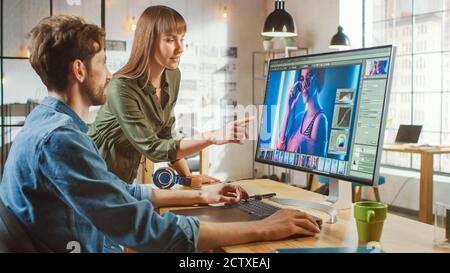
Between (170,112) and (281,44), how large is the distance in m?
4.12

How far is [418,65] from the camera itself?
4605 mm

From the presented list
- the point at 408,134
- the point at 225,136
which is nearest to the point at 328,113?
the point at 225,136

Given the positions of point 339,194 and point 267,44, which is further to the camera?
point 267,44

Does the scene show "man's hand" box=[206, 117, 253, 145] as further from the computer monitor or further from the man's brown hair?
the man's brown hair

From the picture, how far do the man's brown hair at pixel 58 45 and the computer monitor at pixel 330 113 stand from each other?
1.88 ft

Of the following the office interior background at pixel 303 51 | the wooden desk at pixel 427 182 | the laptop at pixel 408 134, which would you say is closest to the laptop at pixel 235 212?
the office interior background at pixel 303 51

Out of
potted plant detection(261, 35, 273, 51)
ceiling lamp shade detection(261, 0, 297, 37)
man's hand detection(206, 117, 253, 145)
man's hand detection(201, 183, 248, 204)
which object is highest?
potted plant detection(261, 35, 273, 51)

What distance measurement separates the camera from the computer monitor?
1105mm

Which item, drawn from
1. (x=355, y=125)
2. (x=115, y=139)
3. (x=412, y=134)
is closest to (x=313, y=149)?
(x=355, y=125)

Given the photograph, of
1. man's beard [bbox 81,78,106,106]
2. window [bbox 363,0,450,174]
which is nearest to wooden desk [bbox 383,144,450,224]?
window [bbox 363,0,450,174]

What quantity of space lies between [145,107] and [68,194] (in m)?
0.84

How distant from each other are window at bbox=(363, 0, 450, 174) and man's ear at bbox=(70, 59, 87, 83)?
13.1ft

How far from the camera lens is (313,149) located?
4.15 ft

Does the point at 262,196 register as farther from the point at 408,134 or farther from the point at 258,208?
the point at 408,134
